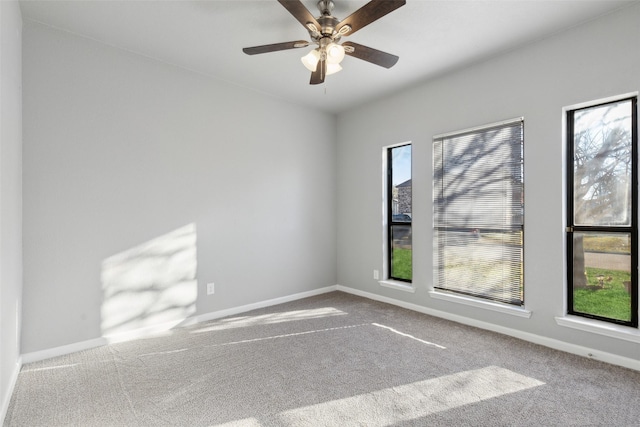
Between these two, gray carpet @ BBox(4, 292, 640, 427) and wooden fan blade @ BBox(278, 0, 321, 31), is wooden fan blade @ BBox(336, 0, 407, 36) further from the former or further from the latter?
gray carpet @ BBox(4, 292, 640, 427)

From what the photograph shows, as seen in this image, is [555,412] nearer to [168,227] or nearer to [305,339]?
[305,339]

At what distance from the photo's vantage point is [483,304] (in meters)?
3.20

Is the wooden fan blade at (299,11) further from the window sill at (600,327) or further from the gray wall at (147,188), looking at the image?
the window sill at (600,327)

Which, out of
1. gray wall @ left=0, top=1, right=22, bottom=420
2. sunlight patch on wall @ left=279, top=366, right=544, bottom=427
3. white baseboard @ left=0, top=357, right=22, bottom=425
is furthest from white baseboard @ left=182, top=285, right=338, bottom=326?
sunlight patch on wall @ left=279, top=366, right=544, bottom=427

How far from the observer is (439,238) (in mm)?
3611

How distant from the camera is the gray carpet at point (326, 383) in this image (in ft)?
6.09

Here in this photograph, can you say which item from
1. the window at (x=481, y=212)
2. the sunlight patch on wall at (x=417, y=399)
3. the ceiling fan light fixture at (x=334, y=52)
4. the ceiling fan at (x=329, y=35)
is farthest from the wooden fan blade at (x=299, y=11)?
the sunlight patch on wall at (x=417, y=399)

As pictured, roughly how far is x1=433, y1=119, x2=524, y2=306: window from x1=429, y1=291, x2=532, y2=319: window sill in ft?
0.22

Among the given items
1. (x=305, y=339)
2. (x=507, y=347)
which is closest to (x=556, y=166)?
(x=507, y=347)

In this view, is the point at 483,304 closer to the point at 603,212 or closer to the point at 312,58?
the point at 603,212

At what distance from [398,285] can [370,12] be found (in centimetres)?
301

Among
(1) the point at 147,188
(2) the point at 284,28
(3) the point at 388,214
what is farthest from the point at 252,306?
(2) the point at 284,28

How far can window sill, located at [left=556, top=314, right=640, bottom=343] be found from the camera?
7.68 ft

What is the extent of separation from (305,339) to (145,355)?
4.40ft
